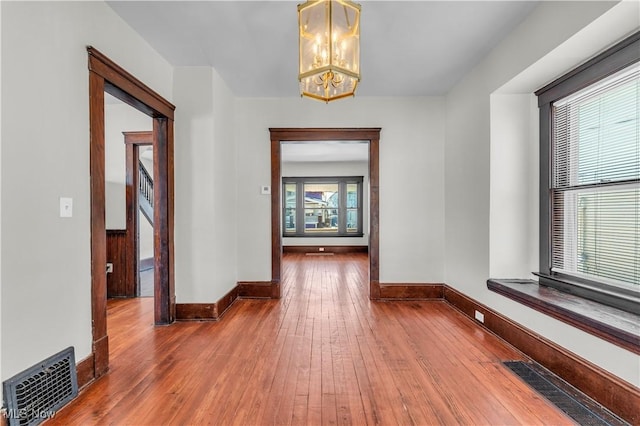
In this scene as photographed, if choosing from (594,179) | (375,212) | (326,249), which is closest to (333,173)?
(326,249)

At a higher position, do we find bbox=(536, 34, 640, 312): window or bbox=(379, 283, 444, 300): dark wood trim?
bbox=(536, 34, 640, 312): window

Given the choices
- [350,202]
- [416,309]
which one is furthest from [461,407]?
[350,202]

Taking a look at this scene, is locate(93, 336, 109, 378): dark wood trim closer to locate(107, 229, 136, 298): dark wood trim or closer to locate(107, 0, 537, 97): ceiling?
locate(107, 229, 136, 298): dark wood trim

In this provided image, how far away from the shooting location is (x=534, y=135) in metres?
2.85

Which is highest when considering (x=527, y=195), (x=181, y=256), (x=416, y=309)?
(x=527, y=195)

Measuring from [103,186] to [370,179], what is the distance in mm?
3024

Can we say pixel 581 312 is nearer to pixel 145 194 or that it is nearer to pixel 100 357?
pixel 100 357

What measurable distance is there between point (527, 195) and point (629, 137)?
3.15ft

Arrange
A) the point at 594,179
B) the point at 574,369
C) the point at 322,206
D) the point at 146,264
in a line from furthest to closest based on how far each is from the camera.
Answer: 1. the point at 322,206
2. the point at 146,264
3. the point at 594,179
4. the point at 574,369

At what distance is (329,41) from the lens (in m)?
1.78

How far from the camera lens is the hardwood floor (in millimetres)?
1759

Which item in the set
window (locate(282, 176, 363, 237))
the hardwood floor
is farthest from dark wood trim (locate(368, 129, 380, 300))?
window (locate(282, 176, 363, 237))

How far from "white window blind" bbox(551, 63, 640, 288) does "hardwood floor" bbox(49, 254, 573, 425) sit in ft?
3.20

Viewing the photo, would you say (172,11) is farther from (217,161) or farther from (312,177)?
(312,177)
